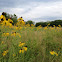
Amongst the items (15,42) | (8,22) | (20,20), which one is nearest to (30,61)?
(15,42)

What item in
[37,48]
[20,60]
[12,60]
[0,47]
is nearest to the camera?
[12,60]

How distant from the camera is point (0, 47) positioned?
2334 mm

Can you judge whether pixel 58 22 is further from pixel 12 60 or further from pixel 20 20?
pixel 12 60

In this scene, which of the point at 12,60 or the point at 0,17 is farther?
the point at 0,17

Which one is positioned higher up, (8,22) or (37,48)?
(8,22)

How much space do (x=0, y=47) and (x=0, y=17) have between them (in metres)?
0.91

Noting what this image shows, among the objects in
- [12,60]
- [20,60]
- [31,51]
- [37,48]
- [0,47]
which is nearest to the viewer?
[12,60]

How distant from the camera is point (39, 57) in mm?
2381

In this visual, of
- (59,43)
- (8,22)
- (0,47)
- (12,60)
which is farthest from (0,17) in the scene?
(59,43)

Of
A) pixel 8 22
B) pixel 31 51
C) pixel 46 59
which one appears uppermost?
pixel 8 22

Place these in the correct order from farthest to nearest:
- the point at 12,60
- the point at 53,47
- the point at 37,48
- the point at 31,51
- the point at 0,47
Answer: the point at 53,47, the point at 37,48, the point at 31,51, the point at 0,47, the point at 12,60

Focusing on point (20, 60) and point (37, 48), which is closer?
point (20, 60)

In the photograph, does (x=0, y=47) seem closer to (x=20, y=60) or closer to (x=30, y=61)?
(x=20, y=60)

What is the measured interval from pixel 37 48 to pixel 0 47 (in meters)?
1.24
